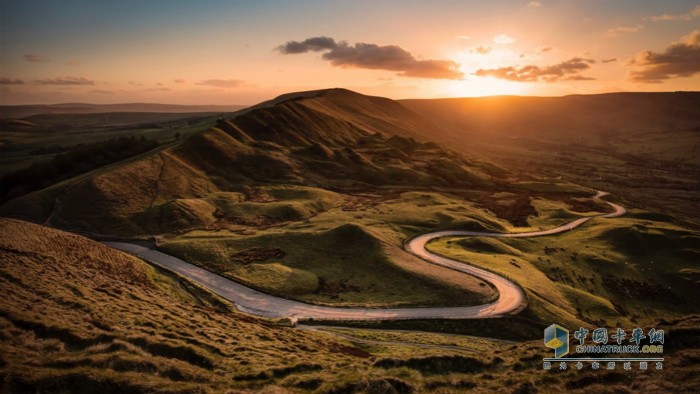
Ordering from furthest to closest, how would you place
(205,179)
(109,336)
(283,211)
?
(205,179)
(283,211)
(109,336)

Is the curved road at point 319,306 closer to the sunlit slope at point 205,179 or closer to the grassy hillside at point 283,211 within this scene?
the grassy hillside at point 283,211

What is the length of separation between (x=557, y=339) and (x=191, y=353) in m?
30.4

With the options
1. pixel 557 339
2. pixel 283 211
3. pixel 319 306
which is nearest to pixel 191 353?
pixel 557 339

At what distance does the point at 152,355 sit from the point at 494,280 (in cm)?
5798

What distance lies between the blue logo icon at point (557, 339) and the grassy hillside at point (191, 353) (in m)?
1.48

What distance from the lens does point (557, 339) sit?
3384cm

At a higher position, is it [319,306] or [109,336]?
[109,336]

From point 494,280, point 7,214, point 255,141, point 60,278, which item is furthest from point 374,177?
point 60,278

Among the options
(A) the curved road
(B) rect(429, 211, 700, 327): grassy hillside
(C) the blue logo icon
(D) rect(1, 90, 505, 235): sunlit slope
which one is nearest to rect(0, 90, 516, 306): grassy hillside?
(D) rect(1, 90, 505, 235): sunlit slope

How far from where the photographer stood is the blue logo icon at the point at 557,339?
3241 centimetres

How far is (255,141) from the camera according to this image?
18438 cm

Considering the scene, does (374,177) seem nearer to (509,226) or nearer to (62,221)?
(509,226)

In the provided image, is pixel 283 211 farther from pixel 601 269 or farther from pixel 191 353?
pixel 191 353

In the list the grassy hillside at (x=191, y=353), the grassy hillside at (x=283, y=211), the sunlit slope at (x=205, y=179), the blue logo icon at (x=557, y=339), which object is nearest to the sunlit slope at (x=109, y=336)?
the grassy hillside at (x=191, y=353)
